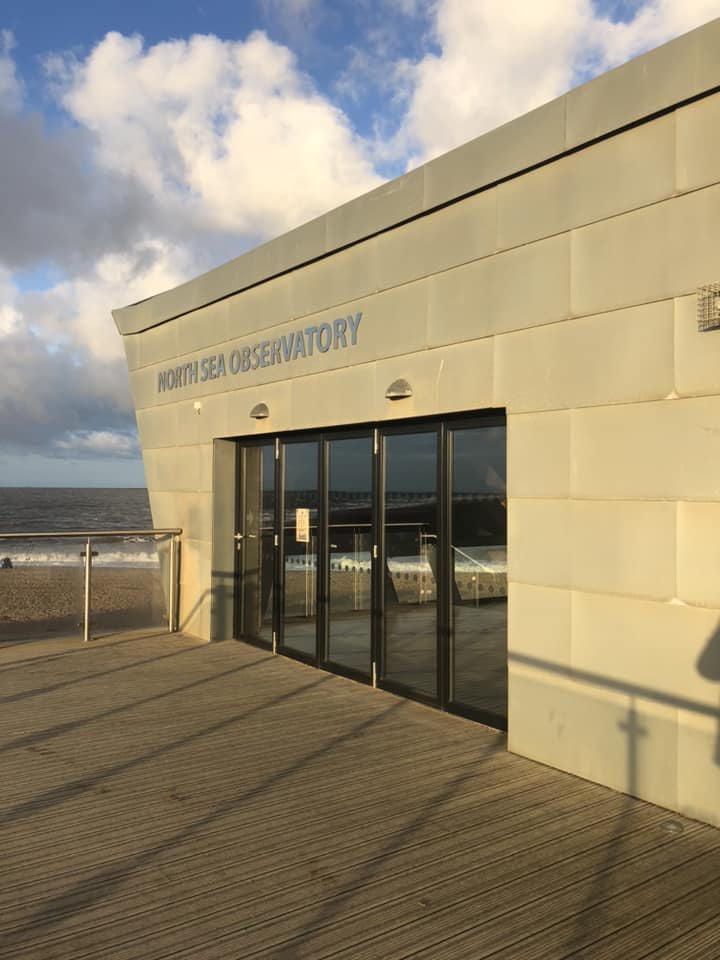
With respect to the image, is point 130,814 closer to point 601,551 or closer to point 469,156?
point 601,551

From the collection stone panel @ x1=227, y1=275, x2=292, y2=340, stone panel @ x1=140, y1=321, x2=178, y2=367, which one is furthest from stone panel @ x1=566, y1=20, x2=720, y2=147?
stone panel @ x1=140, y1=321, x2=178, y2=367

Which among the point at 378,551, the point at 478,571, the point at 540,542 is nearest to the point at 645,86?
the point at 540,542

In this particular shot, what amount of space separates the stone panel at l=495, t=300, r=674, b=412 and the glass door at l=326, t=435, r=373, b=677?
186cm

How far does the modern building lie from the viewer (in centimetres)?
383

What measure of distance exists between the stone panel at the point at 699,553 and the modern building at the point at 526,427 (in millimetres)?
11

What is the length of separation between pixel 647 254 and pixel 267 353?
4.21m

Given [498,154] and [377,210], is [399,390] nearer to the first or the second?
[377,210]

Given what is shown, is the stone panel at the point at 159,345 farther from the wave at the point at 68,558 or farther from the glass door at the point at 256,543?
the wave at the point at 68,558

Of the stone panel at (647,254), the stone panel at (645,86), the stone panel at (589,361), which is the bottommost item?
the stone panel at (589,361)

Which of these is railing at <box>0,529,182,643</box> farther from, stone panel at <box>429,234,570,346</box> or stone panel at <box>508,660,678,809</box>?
stone panel at <box>508,660,678,809</box>

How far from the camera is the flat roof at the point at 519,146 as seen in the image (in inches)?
151

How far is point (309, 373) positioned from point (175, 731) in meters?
3.30

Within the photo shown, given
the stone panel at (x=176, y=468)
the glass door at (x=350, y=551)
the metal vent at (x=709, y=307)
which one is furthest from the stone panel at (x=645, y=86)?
the stone panel at (x=176, y=468)

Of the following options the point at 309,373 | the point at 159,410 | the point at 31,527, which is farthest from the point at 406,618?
the point at 31,527
